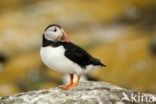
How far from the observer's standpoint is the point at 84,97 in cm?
1080

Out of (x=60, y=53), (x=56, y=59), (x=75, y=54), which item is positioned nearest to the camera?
(x=56, y=59)

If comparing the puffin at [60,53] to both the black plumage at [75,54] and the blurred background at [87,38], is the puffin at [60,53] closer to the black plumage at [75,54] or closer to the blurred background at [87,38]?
the black plumage at [75,54]

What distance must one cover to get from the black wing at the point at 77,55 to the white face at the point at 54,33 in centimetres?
23

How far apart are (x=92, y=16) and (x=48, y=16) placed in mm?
1782

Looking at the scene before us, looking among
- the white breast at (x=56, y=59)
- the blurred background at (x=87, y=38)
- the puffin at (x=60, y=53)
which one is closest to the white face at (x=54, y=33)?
the puffin at (x=60, y=53)

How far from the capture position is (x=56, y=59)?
1070 centimetres

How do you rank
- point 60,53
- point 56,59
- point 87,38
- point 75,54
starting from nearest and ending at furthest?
point 56,59 < point 60,53 < point 75,54 < point 87,38

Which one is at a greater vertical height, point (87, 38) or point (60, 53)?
point (60, 53)

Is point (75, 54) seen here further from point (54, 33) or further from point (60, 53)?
point (54, 33)

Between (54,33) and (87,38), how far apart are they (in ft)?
50.1

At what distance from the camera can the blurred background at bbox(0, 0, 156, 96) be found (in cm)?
2239

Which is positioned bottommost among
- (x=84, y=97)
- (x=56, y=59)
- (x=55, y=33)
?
(x=84, y=97)

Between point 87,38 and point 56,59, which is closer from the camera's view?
point 56,59

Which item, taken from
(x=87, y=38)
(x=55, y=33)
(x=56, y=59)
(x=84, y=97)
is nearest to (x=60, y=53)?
(x=56, y=59)
